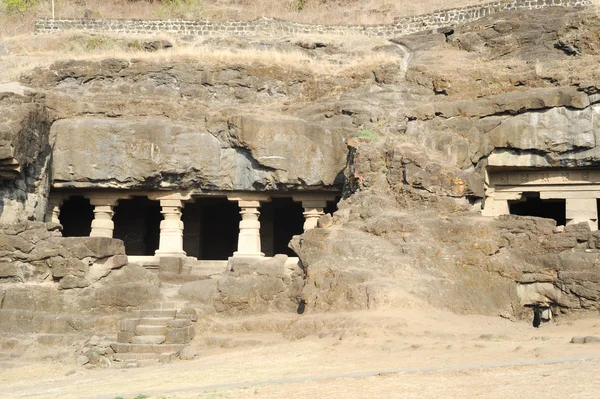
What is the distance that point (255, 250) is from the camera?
2383 cm

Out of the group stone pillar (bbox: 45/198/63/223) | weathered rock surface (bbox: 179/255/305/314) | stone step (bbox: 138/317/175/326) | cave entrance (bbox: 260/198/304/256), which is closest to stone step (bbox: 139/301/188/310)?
weathered rock surface (bbox: 179/255/305/314)

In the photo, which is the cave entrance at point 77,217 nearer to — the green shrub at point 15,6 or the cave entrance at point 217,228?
the cave entrance at point 217,228

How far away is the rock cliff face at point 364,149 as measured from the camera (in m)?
16.5

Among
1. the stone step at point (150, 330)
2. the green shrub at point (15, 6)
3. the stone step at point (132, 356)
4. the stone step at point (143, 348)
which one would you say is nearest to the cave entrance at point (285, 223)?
the stone step at point (150, 330)

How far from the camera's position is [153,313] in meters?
17.4

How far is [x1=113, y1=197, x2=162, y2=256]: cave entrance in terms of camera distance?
2692 cm

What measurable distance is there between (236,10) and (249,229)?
2469 cm

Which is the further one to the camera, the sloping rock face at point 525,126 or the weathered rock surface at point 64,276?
the sloping rock face at point 525,126

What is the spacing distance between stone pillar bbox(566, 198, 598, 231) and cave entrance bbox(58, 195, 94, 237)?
14.5m

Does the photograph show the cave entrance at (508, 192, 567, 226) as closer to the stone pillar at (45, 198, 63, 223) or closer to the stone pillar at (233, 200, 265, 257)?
the stone pillar at (233, 200, 265, 257)

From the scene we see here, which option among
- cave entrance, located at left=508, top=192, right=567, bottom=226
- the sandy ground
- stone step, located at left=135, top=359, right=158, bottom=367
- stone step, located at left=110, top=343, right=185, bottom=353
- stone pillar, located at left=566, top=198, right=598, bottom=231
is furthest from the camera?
cave entrance, located at left=508, top=192, right=567, bottom=226

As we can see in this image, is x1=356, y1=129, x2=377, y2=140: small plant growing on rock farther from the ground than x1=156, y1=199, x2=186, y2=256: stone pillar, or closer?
farther from the ground

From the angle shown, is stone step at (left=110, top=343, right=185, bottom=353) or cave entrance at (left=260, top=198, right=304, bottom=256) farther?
cave entrance at (left=260, top=198, right=304, bottom=256)

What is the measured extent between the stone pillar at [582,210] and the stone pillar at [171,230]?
10.6m
